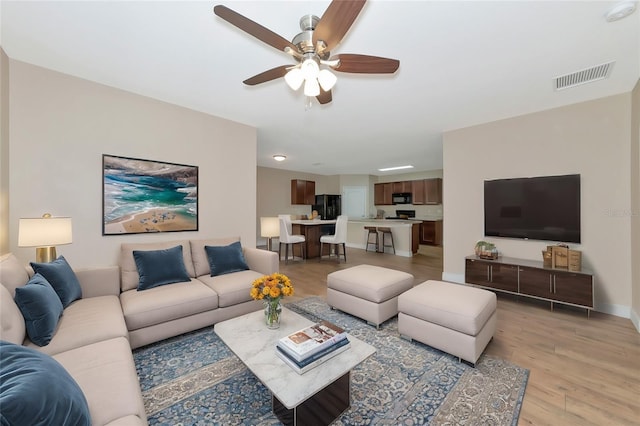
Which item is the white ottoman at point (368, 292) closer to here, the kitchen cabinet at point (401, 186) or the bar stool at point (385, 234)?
the bar stool at point (385, 234)

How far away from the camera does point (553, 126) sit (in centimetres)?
325

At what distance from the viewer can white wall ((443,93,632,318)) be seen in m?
2.88

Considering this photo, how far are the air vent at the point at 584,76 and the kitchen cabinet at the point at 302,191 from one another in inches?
259

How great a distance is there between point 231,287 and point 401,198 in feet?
23.6

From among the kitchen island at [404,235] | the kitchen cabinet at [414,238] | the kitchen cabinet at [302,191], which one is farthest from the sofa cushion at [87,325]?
the kitchen cabinet at [302,191]

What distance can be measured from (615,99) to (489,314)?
300cm

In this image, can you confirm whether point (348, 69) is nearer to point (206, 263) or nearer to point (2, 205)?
point (206, 263)

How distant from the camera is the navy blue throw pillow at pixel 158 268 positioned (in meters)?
2.52

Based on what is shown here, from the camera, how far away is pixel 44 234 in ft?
6.78

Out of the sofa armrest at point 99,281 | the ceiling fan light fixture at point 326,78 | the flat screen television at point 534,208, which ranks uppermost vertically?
the ceiling fan light fixture at point 326,78

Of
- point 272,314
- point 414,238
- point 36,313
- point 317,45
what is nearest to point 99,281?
point 36,313

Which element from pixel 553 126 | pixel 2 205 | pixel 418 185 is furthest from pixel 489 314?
pixel 418 185

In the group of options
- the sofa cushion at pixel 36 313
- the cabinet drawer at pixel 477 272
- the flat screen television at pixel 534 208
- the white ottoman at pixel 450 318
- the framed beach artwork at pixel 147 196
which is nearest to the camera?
the sofa cushion at pixel 36 313

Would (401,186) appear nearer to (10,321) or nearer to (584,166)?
(584,166)
